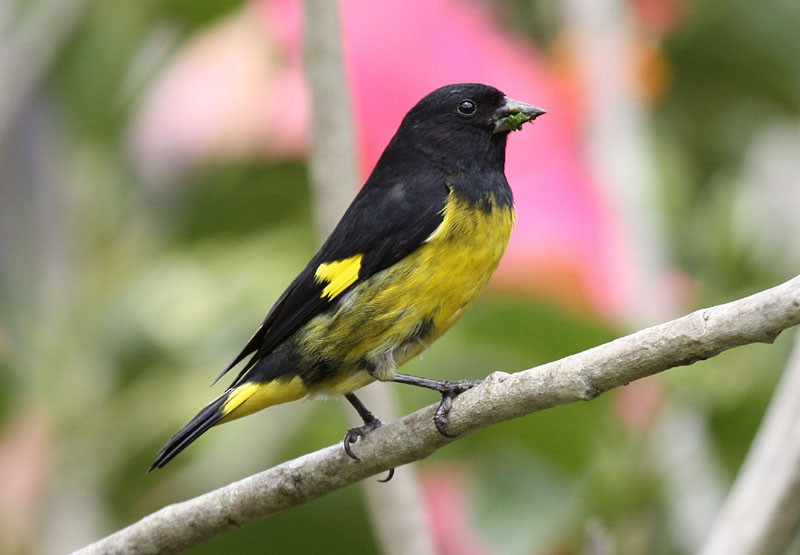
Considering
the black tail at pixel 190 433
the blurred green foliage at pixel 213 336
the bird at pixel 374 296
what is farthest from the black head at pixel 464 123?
the black tail at pixel 190 433

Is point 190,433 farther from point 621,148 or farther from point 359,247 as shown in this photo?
point 621,148

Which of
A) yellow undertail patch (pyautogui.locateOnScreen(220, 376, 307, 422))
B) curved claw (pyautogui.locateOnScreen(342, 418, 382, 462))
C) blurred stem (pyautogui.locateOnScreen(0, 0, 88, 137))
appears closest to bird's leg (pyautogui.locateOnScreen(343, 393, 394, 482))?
curved claw (pyautogui.locateOnScreen(342, 418, 382, 462))

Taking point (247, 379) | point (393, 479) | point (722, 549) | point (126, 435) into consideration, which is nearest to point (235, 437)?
point (126, 435)

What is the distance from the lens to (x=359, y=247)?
7.49ft

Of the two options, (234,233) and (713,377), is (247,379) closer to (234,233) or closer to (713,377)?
(234,233)

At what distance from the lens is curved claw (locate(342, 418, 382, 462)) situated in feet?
6.02

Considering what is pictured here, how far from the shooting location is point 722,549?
1.85 meters

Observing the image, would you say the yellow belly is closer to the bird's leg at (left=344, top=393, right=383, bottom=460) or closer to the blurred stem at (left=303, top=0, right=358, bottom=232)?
the bird's leg at (left=344, top=393, right=383, bottom=460)

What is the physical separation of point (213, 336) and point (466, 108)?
31.9 inches

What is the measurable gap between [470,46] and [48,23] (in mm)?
933

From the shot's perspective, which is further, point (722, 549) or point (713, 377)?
point (713, 377)

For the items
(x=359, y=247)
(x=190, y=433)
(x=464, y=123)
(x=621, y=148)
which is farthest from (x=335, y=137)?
(x=621, y=148)

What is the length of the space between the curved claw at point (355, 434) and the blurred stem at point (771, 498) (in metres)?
0.53

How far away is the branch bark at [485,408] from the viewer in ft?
4.73
